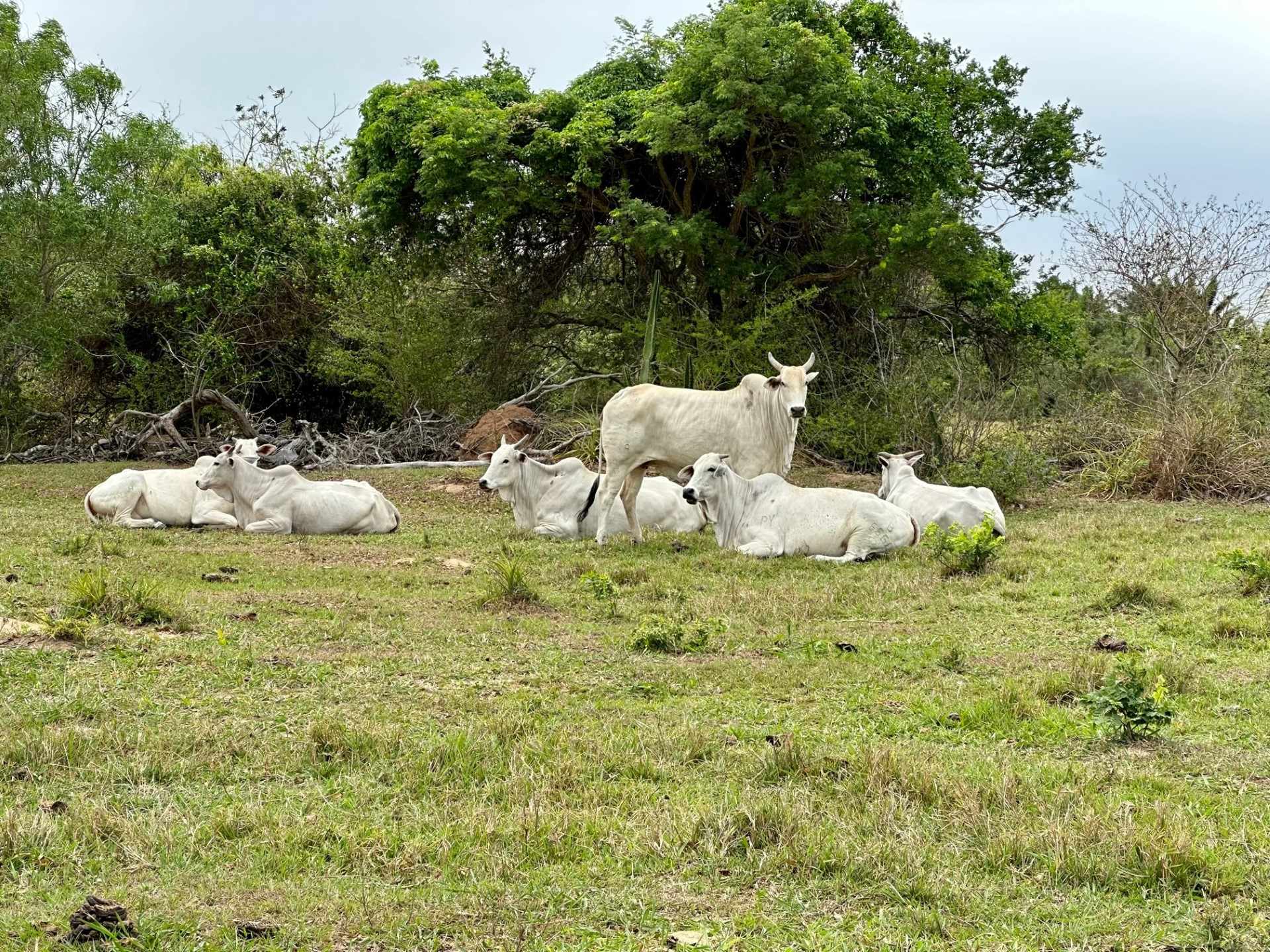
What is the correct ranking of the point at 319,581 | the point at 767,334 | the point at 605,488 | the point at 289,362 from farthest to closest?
1. the point at 289,362
2. the point at 767,334
3. the point at 605,488
4. the point at 319,581

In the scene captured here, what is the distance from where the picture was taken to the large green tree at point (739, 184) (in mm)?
17359

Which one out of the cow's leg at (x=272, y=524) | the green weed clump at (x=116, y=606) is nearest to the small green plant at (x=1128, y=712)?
the green weed clump at (x=116, y=606)

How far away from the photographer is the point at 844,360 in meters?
19.8

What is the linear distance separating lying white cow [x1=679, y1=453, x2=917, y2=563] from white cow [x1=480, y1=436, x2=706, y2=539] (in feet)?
4.90

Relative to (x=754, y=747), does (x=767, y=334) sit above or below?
above

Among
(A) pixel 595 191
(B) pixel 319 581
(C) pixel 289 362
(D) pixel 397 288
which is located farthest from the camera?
(C) pixel 289 362

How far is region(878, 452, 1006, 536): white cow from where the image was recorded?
12.1 metres

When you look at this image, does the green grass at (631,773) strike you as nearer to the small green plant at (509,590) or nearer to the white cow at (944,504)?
the small green plant at (509,590)

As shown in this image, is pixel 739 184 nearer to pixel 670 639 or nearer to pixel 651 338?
pixel 651 338

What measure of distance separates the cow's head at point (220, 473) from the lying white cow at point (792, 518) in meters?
4.77

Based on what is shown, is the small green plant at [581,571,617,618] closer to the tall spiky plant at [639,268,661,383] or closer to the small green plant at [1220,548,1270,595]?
the small green plant at [1220,548,1270,595]

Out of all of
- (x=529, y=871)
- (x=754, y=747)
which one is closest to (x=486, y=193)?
(x=754, y=747)

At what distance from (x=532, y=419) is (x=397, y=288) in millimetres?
3920

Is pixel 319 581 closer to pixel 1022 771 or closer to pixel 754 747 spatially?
pixel 754 747
